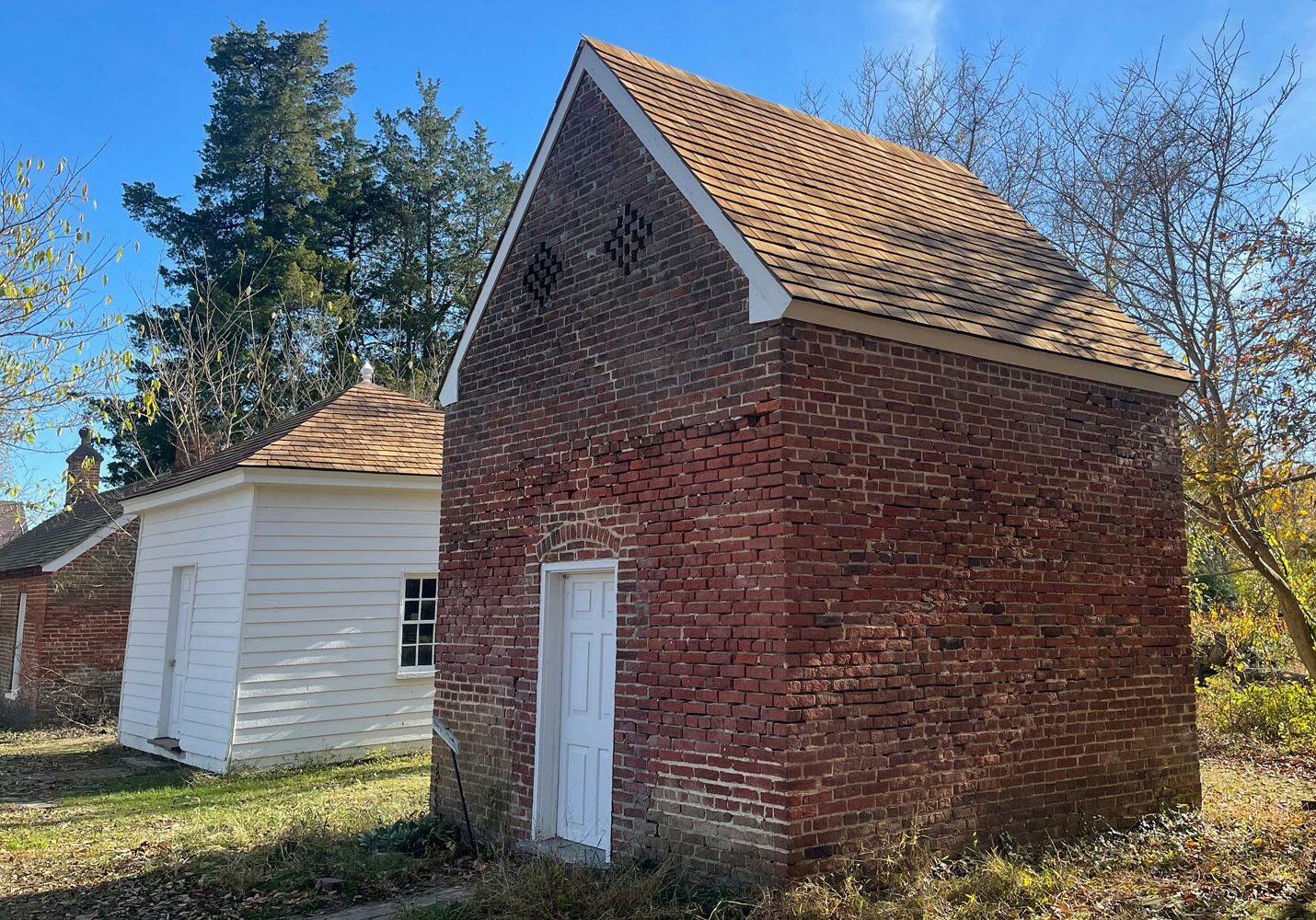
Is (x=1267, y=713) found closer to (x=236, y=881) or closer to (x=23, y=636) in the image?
(x=236, y=881)

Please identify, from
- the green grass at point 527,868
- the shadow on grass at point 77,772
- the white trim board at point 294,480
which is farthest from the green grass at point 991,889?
the shadow on grass at point 77,772

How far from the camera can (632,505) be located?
8.05 meters

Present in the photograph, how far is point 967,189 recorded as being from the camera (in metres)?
11.6

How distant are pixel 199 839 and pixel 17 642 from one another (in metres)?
16.4

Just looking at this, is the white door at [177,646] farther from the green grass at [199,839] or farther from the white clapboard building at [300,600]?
the green grass at [199,839]

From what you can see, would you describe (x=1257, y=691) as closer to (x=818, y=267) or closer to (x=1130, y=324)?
(x=1130, y=324)

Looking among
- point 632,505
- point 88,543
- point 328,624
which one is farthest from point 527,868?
point 88,543

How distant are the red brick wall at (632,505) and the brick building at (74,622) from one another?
14040mm

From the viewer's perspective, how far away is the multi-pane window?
1483cm

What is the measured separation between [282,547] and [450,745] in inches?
219

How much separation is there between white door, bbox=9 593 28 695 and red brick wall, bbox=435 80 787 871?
55.6 feet

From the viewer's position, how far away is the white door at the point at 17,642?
22.1m

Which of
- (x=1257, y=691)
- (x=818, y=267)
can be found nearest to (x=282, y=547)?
(x=818, y=267)

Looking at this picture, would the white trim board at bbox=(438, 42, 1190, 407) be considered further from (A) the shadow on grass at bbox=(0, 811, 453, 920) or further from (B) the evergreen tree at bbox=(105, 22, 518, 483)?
(B) the evergreen tree at bbox=(105, 22, 518, 483)
